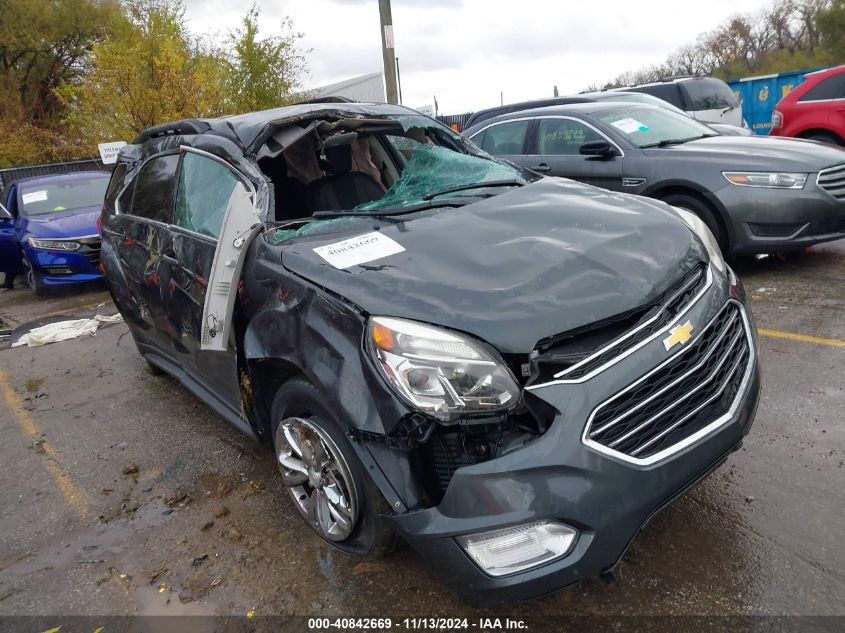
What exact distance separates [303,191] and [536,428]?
236 centimetres

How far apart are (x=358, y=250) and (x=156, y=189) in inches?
79.9

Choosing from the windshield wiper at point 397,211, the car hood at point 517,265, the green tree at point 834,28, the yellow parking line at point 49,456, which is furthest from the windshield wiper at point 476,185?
the green tree at point 834,28

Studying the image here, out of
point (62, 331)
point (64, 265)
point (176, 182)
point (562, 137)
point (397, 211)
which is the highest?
point (562, 137)

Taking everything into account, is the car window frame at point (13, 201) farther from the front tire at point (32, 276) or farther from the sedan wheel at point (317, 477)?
the sedan wheel at point (317, 477)

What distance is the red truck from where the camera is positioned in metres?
9.38

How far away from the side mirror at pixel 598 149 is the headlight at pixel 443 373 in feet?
15.4

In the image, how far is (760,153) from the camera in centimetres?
534

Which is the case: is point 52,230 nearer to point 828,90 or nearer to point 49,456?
point 49,456

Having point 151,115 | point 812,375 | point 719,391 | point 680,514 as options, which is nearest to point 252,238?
point 719,391

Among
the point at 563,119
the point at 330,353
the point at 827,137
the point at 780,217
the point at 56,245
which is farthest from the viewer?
the point at 827,137

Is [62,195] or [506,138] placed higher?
[506,138]

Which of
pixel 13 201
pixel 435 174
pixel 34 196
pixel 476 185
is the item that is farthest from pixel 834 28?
pixel 476 185

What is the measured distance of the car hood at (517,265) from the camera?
1.96 m

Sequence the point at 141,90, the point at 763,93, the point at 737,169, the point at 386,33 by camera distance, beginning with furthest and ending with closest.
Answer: the point at 763,93, the point at 141,90, the point at 386,33, the point at 737,169
